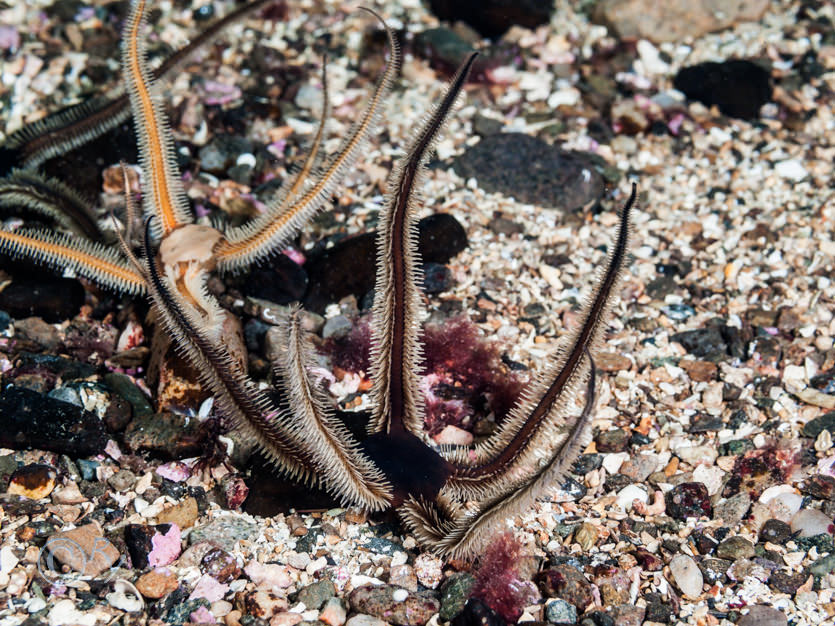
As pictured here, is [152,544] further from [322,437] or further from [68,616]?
[322,437]

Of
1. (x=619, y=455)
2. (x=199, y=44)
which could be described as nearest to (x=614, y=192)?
(x=619, y=455)

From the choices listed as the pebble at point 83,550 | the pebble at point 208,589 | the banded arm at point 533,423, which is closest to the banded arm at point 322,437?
the banded arm at point 533,423

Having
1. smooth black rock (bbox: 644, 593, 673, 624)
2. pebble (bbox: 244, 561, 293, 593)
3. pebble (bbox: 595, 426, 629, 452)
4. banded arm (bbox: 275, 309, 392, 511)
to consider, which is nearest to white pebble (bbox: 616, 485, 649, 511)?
pebble (bbox: 595, 426, 629, 452)

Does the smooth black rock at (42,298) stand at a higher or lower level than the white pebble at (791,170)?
lower

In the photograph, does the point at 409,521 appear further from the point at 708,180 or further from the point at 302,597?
the point at 708,180

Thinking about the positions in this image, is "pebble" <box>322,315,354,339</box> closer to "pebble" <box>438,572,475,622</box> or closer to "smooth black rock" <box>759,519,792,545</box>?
"pebble" <box>438,572,475,622</box>

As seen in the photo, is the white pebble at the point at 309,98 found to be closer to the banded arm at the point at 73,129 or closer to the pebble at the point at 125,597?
the banded arm at the point at 73,129

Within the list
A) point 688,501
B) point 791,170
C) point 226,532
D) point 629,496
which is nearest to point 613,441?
point 629,496
